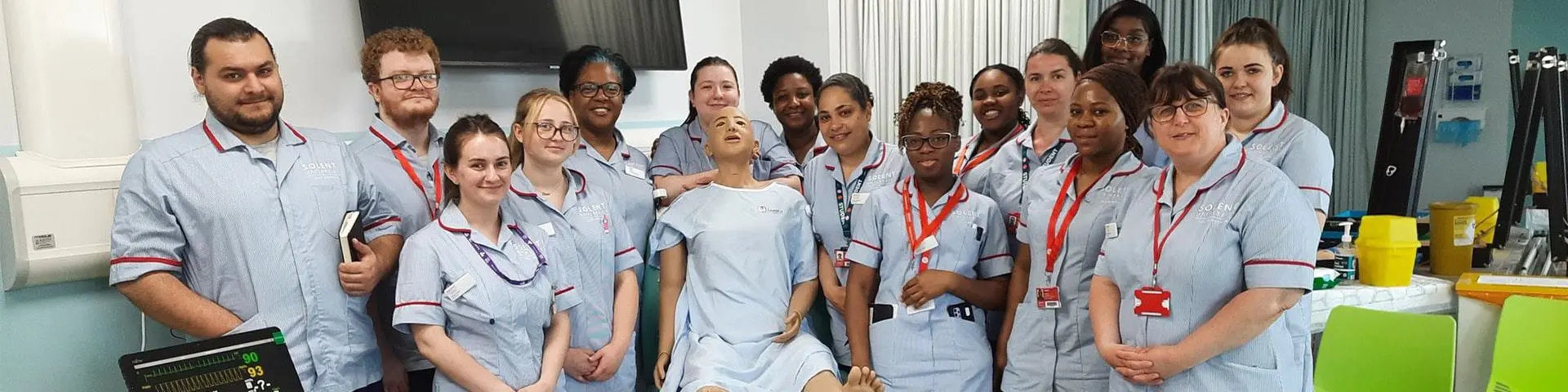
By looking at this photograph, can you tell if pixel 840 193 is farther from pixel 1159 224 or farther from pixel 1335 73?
pixel 1335 73

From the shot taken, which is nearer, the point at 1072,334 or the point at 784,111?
the point at 1072,334

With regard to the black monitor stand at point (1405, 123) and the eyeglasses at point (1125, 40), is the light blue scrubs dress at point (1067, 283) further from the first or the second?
the black monitor stand at point (1405, 123)

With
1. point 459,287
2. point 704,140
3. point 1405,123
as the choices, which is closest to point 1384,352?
point 1405,123

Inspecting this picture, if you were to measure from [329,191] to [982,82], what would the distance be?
204cm

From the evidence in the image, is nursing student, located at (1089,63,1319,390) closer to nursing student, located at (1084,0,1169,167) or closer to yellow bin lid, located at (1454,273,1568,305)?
nursing student, located at (1084,0,1169,167)

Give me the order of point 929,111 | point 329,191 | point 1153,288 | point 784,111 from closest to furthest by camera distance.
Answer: point 1153,288 < point 329,191 < point 929,111 < point 784,111

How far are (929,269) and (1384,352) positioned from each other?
1.63 metres

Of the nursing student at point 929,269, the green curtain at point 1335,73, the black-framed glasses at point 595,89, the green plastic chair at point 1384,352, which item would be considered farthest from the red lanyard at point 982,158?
the green curtain at point 1335,73

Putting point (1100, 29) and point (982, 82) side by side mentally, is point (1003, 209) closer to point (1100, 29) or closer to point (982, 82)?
point (982, 82)

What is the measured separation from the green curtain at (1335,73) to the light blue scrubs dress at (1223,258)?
15.6 ft

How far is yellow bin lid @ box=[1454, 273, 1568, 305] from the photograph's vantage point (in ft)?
11.2

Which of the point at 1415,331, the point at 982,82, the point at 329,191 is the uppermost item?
the point at 982,82

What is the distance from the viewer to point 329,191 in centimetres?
241

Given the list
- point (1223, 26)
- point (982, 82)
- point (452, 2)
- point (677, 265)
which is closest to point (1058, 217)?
point (982, 82)
